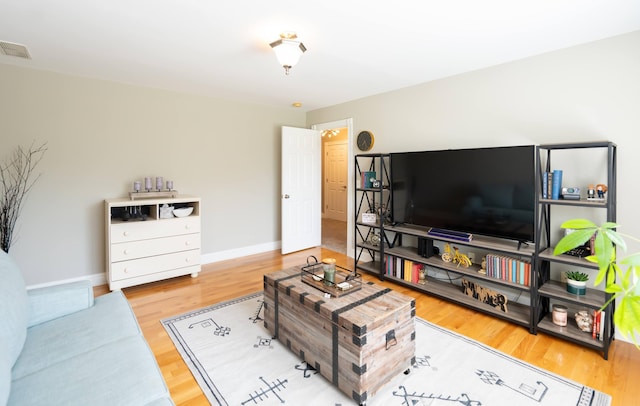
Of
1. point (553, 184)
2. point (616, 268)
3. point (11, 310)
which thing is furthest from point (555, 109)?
point (11, 310)

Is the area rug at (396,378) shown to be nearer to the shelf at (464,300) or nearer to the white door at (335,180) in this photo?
the shelf at (464,300)

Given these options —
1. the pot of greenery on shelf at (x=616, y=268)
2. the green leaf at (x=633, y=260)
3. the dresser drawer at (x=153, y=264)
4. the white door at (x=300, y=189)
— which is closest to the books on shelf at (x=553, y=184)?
the pot of greenery on shelf at (x=616, y=268)

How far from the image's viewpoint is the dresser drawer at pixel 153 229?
3381 millimetres

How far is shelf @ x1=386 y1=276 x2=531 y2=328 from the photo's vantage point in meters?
2.74

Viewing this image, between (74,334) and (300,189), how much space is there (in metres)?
3.64

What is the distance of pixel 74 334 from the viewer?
5.65 ft

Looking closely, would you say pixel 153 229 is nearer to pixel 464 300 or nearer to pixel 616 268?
pixel 464 300

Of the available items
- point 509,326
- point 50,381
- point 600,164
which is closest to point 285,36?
point 50,381

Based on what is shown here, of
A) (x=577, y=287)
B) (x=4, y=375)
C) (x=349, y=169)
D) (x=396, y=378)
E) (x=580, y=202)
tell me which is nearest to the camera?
(x=4, y=375)

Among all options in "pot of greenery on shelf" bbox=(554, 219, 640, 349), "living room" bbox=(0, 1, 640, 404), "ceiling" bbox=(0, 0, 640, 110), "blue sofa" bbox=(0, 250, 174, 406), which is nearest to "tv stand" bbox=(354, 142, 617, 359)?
"living room" bbox=(0, 1, 640, 404)

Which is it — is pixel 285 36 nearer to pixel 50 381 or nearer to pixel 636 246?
pixel 50 381

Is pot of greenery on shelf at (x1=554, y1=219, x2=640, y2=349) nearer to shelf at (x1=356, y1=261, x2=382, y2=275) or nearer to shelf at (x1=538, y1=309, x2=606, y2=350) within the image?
shelf at (x1=538, y1=309, x2=606, y2=350)

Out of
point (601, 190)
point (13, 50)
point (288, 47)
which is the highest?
point (13, 50)

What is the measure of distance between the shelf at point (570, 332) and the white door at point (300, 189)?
3317 mm
